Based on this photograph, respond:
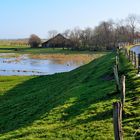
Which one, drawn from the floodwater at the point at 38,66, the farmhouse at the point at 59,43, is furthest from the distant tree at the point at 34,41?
the floodwater at the point at 38,66

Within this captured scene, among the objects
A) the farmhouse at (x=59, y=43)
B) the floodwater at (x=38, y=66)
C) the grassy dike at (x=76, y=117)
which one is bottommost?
the floodwater at (x=38, y=66)

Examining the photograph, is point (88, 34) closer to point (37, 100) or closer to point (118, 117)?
point (37, 100)

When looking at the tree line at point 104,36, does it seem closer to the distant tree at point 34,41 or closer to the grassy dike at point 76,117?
the distant tree at point 34,41

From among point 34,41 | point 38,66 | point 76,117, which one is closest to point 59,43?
point 34,41

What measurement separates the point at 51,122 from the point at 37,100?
10.1 m

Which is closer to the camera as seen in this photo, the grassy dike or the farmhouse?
the grassy dike

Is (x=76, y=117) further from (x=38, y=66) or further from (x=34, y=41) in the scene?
Answer: (x=34, y=41)

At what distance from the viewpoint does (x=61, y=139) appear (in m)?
16.1

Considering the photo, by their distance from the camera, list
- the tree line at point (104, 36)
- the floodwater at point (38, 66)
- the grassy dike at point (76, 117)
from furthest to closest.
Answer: the tree line at point (104, 36), the floodwater at point (38, 66), the grassy dike at point (76, 117)

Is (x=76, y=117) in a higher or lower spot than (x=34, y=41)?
lower

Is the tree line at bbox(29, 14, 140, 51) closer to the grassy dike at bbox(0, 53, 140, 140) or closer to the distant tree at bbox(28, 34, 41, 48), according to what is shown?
the distant tree at bbox(28, 34, 41, 48)

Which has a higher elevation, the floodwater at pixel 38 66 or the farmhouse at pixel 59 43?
the farmhouse at pixel 59 43

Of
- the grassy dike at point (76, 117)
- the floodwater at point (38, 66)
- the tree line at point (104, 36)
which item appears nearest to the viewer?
the grassy dike at point (76, 117)

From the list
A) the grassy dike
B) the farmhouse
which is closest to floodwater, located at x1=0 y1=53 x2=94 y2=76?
the grassy dike
